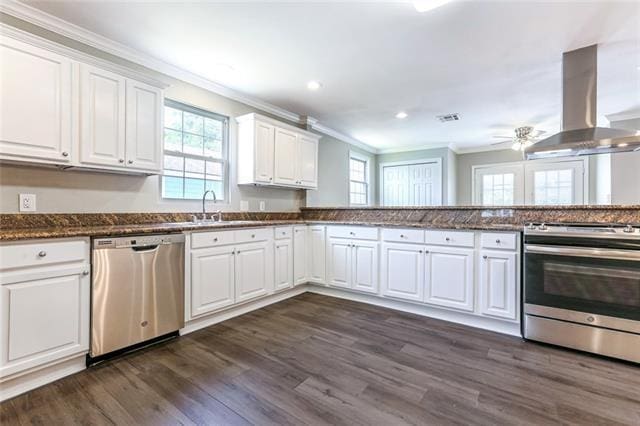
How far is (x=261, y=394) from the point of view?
5.52ft

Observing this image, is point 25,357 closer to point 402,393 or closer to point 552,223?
point 402,393

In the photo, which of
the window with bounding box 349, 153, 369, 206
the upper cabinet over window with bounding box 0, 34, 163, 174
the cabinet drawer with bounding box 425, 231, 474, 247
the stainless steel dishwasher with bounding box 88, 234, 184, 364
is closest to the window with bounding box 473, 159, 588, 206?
the window with bounding box 349, 153, 369, 206

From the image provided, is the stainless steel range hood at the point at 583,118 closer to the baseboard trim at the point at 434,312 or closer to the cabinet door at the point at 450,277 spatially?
the cabinet door at the point at 450,277

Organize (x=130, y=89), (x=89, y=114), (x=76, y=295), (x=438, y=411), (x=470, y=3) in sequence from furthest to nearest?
(x=130, y=89)
(x=89, y=114)
(x=470, y=3)
(x=76, y=295)
(x=438, y=411)

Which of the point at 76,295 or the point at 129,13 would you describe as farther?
the point at 129,13

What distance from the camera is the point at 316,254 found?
3754 mm

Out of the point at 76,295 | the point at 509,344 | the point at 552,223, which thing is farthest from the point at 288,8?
the point at 509,344

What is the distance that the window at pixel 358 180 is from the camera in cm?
625

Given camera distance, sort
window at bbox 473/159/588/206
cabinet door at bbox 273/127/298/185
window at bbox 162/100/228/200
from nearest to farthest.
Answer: window at bbox 162/100/228/200 < cabinet door at bbox 273/127/298/185 < window at bbox 473/159/588/206

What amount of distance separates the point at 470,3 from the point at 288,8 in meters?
1.27

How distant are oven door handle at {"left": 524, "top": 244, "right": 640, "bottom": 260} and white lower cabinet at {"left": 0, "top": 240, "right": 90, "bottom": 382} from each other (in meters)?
3.28

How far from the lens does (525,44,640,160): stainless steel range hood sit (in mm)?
2576

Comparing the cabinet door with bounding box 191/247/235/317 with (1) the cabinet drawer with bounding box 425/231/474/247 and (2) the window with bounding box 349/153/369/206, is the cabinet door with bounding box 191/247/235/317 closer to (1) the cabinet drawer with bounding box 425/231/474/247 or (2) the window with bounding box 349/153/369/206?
(1) the cabinet drawer with bounding box 425/231/474/247

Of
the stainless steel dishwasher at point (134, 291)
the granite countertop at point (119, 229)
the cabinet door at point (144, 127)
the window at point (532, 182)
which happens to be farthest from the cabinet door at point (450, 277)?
the window at point (532, 182)
